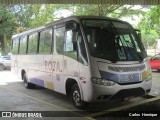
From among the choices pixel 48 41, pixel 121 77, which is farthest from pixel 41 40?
pixel 121 77

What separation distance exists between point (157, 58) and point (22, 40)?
12.9 meters

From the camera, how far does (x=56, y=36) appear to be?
10.5 m

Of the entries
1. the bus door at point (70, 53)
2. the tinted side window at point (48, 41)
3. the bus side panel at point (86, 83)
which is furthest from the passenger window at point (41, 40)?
the bus side panel at point (86, 83)

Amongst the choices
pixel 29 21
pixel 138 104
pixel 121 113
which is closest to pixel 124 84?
pixel 121 113

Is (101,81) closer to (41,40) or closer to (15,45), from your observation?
(41,40)

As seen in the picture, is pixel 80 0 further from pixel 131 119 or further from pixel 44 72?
pixel 131 119

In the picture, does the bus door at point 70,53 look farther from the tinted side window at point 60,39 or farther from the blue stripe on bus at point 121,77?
the blue stripe on bus at point 121,77

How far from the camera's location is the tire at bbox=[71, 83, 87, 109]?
877 cm

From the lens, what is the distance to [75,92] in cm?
906

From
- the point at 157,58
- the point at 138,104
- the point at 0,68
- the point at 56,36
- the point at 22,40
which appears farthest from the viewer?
the point at 0,68

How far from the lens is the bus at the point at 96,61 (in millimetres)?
8211

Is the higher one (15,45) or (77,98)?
(15,45)

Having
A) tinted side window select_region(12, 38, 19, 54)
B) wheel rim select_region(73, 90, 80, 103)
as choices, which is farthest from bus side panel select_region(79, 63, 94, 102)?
tinted side window select_region(12, 38, 19, 54)

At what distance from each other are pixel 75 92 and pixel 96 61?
1395 mm
